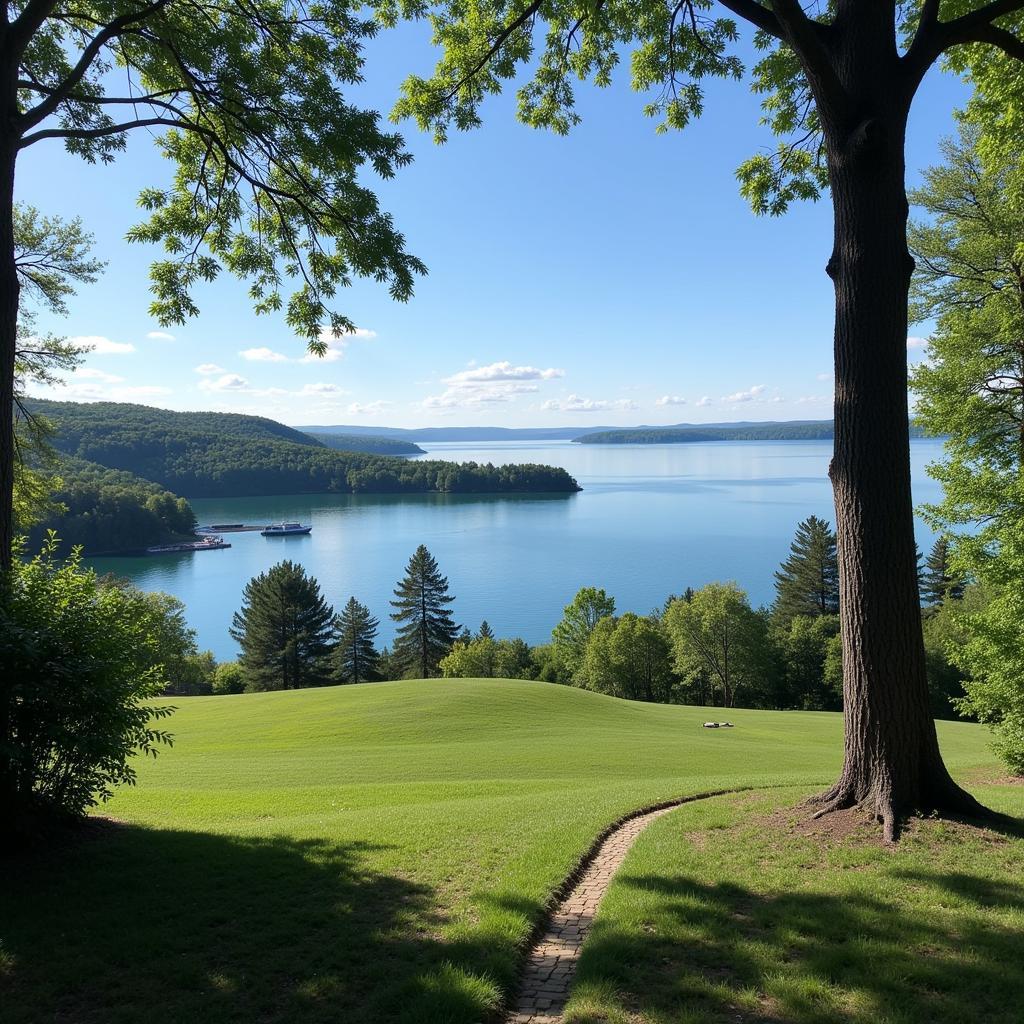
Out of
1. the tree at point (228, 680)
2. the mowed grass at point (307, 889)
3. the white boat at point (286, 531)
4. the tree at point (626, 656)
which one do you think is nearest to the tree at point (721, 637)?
the tree at point (626, 656)

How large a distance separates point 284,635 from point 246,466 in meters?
108

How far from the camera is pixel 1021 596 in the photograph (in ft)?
30.6

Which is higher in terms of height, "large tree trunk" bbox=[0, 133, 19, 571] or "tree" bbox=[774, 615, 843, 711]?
"large tree trunk" bbox=[0, 133, 19, 571]

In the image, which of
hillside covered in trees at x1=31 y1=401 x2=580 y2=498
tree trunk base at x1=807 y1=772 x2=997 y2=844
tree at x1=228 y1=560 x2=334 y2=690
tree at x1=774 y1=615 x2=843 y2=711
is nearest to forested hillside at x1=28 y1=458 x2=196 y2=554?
hillside covered in trees at x1=31 y1=401 x2=580 y2=498

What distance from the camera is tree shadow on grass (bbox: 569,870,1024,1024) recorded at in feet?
9.50

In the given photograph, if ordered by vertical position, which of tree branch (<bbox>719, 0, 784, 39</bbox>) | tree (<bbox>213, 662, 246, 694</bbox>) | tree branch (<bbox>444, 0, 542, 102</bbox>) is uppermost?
tree branch (<bbox>444, 0, 542, 102</bbox>)

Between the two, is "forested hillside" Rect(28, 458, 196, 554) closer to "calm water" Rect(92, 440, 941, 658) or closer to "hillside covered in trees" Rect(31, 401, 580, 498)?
"calm water" Rect(92, 440, 941, 658)

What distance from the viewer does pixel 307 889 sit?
4.54 m

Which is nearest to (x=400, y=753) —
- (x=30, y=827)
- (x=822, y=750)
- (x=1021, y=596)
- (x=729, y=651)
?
(x=30, y=827)

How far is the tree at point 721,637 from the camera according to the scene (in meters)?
37.5

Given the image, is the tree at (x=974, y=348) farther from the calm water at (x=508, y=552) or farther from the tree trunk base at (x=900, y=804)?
the calm water at (x=508, y=552)

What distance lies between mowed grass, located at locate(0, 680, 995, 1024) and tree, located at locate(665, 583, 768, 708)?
2564 centimetres

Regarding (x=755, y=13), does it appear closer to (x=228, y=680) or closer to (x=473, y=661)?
(x=473, y=661)

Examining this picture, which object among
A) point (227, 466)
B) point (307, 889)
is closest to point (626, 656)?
point (307, 889)
